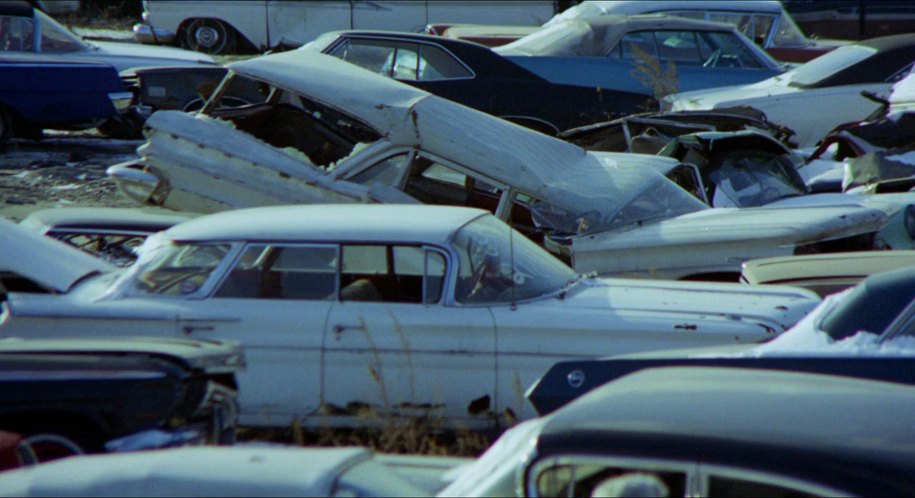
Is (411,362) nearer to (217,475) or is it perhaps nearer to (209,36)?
(217,475)

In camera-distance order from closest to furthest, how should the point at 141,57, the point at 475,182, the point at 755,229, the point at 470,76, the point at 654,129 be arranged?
the point at 755,229 → the point at 475,182 → the point at 654,129 → the point at 470,76 → the point at 141,57

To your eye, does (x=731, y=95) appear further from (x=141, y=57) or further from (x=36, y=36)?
(x=36, y=36)

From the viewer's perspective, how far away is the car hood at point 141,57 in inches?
550

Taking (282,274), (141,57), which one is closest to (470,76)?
(141,57)

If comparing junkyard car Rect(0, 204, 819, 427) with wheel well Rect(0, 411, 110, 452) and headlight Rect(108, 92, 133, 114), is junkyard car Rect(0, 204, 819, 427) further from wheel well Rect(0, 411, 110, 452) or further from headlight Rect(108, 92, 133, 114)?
headlight Rect(108, 92, 133, 114)

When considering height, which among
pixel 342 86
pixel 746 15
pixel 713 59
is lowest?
pixel 342 86

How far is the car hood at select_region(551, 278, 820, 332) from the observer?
534 cm

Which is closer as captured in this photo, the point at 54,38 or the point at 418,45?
the point at 418,45

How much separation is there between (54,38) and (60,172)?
2.02m

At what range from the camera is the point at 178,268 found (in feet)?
18.4

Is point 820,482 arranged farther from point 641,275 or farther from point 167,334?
point 641,275

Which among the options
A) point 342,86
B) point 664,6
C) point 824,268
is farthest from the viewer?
point 664,6

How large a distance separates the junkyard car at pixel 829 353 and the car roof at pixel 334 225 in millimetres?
1129

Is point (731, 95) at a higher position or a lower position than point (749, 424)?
higher
